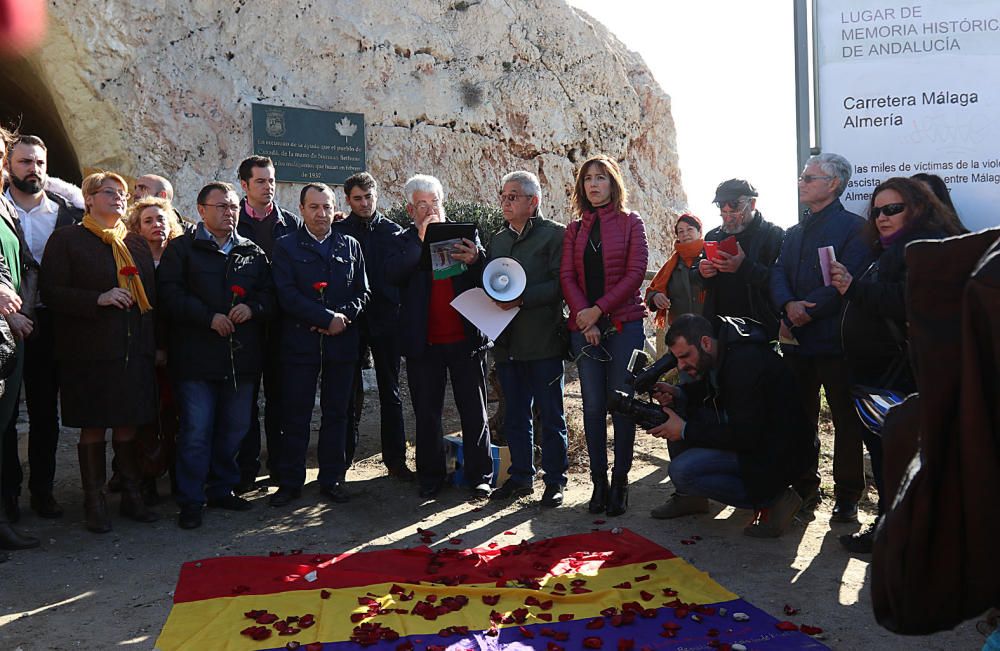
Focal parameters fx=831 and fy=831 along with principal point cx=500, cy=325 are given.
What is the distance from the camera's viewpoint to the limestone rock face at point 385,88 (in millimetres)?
9180

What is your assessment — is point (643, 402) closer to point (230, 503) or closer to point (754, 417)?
point (754, 417)

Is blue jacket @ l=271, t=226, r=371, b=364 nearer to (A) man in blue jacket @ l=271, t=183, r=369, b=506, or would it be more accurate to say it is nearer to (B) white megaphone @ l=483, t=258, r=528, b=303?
(A) man in blue jacket @ l=271, t=183, r=369, b=506

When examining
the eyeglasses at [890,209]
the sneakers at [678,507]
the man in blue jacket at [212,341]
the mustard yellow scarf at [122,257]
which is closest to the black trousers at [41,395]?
the mustard yellow scarf at [122,257]

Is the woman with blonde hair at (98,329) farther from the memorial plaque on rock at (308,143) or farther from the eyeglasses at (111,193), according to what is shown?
the memorial plaque on rock at (308,143)

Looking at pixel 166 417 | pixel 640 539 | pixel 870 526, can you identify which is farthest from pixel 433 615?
pixel 166 417

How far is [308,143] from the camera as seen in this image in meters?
9.80

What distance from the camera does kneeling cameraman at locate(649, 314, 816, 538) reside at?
436 centimetres

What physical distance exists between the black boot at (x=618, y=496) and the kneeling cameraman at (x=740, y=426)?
59cm

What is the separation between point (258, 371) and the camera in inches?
208

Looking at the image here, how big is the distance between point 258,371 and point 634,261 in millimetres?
2461

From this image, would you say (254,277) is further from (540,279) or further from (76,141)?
(76,141)

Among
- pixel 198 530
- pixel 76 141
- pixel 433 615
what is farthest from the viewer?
pixel 76 141

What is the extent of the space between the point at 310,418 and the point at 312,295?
0.81m

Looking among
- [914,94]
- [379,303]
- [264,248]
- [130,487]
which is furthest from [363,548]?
[914,94]
